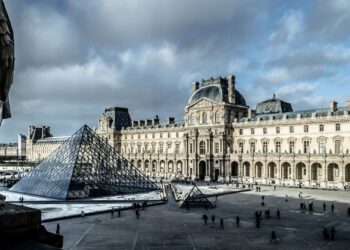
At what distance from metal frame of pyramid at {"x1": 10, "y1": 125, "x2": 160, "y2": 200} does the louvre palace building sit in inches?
903

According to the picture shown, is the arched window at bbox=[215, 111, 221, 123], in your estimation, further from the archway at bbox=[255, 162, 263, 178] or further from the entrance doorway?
the archway at bbox=[255, 162, 263, 178]

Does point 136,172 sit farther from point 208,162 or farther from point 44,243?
point 44,243

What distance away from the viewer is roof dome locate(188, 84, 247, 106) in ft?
218

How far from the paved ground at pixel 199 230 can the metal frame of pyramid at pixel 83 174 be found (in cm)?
972

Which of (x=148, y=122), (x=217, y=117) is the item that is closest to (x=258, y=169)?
(x=217, y=117)

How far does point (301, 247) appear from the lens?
63.9 ft

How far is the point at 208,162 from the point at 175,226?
42510 mm

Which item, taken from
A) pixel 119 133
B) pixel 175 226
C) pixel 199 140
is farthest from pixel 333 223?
pixel 119 133

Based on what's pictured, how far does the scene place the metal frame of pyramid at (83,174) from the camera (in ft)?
129

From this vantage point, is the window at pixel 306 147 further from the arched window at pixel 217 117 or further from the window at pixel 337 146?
the arched window at pixel 217 117

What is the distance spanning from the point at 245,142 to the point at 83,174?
3169 cm

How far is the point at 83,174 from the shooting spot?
4128cm

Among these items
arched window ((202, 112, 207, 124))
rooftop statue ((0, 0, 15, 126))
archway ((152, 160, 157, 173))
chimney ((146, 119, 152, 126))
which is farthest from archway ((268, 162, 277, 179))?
rooftop statue ((0, 0, 15, 126))

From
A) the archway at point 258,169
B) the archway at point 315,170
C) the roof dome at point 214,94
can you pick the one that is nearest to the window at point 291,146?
the archway at point 315,170
